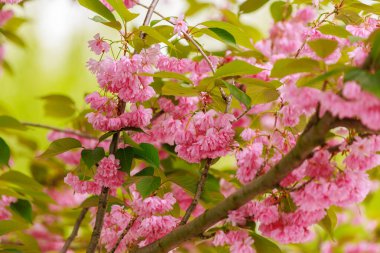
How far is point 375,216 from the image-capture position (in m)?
3.53

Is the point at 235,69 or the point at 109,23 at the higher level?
the point at 109,23

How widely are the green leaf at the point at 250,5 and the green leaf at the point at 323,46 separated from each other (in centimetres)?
79

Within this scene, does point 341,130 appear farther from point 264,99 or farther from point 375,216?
point 375,216

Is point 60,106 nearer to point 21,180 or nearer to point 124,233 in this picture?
point 21,180

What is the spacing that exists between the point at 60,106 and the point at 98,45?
0.74m

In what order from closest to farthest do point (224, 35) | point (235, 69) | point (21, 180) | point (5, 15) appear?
1. point (235, 69)
2. point (224, 35)
3. point (21, 180)
4. point (5, 15)

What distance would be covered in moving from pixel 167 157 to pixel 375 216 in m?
2.21

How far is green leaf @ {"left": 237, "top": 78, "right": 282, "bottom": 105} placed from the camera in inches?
43.8

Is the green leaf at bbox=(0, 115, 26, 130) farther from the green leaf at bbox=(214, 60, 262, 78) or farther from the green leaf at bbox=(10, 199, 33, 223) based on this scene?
the green leaf at bbox=(214, 60, 262, 78)

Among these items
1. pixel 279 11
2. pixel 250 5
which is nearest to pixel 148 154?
pixel 250 5

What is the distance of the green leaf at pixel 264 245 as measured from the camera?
1.17 metres

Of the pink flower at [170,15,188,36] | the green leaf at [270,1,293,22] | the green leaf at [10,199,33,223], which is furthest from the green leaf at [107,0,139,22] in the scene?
the green leaf at [270,1,293,22]

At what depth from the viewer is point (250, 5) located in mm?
1690

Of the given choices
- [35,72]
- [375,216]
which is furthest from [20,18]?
[35,72]
